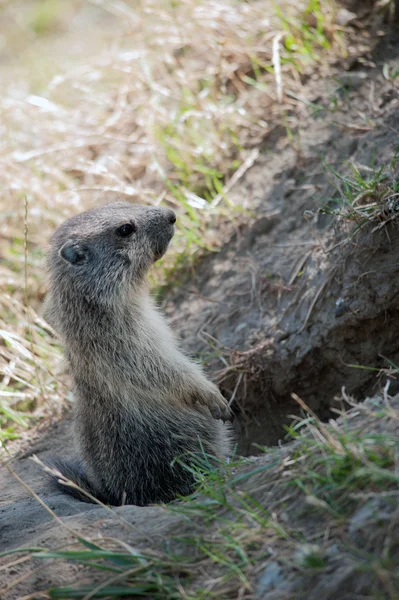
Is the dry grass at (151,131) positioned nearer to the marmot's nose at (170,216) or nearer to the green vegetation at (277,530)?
the marmot's nose at (170,216)

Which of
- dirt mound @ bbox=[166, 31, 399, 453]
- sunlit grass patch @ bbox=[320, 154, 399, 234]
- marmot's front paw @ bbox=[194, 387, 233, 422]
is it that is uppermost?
sunlit grass patch @ bbox=[320, 154, 399, 234]

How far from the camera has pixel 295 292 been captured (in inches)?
183

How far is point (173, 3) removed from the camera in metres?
6.50

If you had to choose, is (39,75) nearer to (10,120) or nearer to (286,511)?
(10,120)

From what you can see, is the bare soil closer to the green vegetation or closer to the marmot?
the marmot

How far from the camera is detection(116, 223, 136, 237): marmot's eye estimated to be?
13.8ft

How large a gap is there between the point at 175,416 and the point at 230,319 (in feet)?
3.59

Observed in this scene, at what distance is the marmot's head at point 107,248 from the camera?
162 inches

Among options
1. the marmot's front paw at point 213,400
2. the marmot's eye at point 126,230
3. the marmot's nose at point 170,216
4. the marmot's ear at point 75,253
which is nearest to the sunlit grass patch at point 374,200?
A: the marmot's nose at point 170,216

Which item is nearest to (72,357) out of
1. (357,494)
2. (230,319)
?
(230,319)

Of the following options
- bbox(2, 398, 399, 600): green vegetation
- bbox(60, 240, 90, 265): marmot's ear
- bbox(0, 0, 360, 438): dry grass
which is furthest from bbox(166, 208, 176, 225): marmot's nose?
bbox(2, 398, 399, 600): green vegetation

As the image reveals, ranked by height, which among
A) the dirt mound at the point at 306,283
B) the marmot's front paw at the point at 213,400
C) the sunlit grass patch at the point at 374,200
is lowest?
the marmot's front paw at the point at 213,400

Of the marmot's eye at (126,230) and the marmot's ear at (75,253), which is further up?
the marmot's eye at (126,230)

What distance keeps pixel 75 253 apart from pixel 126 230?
352 millimetres
